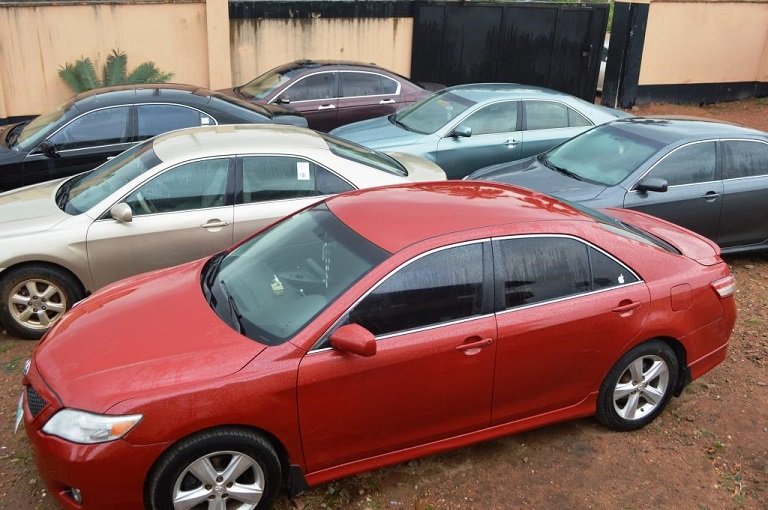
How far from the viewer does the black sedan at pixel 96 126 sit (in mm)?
7207

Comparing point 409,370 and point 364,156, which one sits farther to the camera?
point 364,156

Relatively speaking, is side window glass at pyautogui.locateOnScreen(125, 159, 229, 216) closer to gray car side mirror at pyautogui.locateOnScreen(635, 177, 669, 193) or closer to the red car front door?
the red car front door

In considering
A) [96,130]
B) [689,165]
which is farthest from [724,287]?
[96,130]

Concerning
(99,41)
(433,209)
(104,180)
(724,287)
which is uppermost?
(99,41)

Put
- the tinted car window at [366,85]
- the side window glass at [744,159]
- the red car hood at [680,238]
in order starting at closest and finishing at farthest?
the red car hood at [680,238] → the side window glass at [744,159] → the tinted car window at [366,85]

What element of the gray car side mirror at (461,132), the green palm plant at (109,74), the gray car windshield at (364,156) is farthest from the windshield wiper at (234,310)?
the green palm plant at (109,74)

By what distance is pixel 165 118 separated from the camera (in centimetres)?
771

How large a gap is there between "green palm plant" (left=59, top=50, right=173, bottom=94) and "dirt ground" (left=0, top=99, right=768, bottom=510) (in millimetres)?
8465

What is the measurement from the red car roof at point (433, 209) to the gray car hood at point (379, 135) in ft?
12.8

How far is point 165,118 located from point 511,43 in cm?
941

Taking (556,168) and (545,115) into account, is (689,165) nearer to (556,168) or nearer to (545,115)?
(556,168)

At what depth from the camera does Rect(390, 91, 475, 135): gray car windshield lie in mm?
8961

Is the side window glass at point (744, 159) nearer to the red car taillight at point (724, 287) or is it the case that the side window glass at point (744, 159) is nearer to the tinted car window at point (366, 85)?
the red car taillight at point (724, 287)

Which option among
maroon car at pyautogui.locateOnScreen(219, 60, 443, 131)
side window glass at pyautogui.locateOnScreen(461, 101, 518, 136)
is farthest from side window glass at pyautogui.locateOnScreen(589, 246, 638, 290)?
maroon car at pyautogui.locateOnScreen(219, 60, 443, 131)
